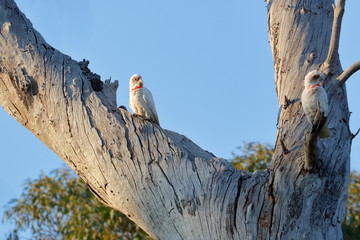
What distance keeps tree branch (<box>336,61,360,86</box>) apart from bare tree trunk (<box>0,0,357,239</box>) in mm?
52

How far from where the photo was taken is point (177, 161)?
3.91 m

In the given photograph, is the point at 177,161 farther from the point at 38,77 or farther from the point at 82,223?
the point at 82,223

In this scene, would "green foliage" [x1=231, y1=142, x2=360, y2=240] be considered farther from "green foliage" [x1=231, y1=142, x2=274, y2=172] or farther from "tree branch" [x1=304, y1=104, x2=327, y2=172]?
"tree branch" [x1=304, y1=104, x2=327, y2=172]

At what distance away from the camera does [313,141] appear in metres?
3.56

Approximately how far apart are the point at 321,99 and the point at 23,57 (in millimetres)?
2130

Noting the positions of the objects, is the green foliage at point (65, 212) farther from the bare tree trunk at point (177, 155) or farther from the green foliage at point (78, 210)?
the bare tree trunk at point (177, 155)

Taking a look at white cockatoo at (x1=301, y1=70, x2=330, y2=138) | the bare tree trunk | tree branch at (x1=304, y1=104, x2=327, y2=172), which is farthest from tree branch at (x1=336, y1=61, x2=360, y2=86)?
tree branch at (x1=304, y1=104, x2=327, y2=172)

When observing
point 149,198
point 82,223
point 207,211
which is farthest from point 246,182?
point 82,223

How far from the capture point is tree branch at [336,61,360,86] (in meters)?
3.93

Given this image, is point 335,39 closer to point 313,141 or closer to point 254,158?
point 313,141

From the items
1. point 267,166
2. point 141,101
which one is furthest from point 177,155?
point 267,166

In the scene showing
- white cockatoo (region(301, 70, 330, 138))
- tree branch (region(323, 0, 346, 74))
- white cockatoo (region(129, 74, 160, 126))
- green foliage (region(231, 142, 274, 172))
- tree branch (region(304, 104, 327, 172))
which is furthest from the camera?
green foliage (region(231, 142, 274, 172))

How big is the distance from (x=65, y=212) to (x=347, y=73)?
6070 millimetres

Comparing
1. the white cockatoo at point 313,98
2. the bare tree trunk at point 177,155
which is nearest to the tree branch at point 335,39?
the bare tree trunk at point 177,155
